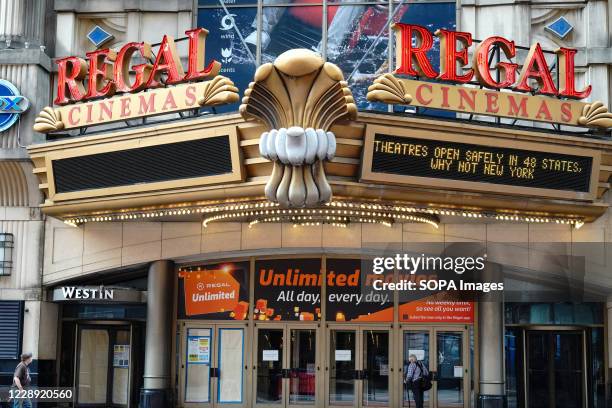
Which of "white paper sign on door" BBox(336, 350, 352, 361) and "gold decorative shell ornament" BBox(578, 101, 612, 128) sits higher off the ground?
"gold decorative shell ornament" BBox(578, 101, 612, 128)

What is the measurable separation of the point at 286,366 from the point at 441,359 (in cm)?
398

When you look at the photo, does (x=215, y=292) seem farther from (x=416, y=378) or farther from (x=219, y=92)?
(x=219, y=92)

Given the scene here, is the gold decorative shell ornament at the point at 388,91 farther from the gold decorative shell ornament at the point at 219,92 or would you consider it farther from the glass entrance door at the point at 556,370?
the glass entrance door at the point at 556,370

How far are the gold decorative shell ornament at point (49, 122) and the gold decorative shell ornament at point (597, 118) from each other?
11527 millimetres

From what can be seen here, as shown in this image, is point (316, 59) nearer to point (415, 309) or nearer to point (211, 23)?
point (211, 23)

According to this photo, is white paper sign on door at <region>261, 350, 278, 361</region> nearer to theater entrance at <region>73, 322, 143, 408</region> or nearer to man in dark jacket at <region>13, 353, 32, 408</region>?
theater entrance at <region>73, 322, 143, 408</region>

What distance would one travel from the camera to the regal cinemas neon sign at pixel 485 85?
19.5 m

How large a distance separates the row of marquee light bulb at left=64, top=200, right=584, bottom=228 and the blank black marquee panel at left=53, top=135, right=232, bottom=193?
90 centimetres

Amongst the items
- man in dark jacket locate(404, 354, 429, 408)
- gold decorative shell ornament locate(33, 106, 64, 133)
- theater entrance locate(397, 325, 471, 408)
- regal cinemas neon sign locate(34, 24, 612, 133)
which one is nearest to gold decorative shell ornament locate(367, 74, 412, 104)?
regal cinemas neon sign locate(34, 24, 612, 133)

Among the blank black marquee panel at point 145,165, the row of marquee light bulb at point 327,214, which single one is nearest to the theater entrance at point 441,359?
the row of marquee light bulb at point 327,214

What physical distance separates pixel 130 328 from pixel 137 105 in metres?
7.32

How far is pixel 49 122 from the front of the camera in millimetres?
21125

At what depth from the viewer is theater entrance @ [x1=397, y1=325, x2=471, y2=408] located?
23.8m

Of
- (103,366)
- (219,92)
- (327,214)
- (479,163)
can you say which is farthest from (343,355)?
(219,92)
